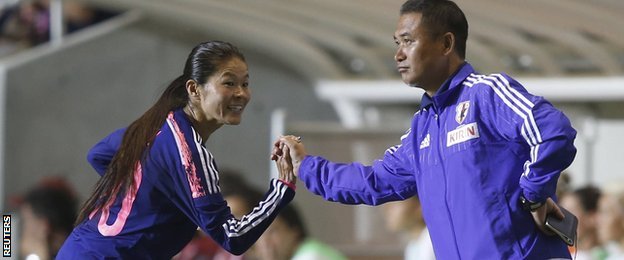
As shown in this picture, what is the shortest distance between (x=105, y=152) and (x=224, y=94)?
1.82 feet

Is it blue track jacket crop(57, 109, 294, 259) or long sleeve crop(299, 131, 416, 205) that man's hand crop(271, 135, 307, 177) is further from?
blue track jacket crop(57, 109, 294, 259)

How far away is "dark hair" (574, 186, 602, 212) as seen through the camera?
902 centimetres

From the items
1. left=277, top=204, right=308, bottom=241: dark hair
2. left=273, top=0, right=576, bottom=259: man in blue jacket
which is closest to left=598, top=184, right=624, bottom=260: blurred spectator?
left=277, top=204, right=308, bottom=241: dark hair

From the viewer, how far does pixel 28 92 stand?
1345 cm

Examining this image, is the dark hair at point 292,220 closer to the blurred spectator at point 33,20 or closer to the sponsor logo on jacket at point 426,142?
the sponsor logo on jacket at point 426,142

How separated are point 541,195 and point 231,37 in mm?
7956

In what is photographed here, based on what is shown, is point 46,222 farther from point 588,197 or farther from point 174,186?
point 174,186

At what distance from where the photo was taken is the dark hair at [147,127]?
571cm

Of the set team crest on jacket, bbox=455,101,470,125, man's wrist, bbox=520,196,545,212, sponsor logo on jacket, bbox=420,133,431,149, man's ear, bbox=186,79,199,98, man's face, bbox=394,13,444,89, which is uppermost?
man's face, bbox=394,13,444,89

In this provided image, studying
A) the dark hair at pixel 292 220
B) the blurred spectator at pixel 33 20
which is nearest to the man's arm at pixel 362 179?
the dark hair at pixel 292 220

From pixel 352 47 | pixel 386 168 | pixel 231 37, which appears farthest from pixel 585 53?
pixel 386 168

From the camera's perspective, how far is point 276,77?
13750 mm

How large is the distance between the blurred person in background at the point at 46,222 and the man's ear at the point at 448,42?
386 centimetres

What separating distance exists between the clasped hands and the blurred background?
450cm
